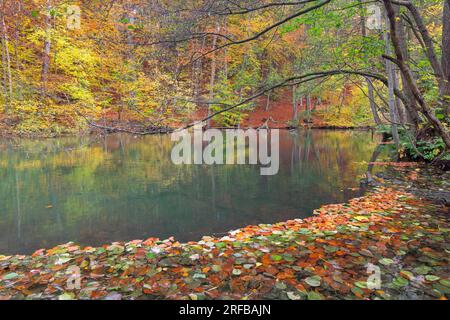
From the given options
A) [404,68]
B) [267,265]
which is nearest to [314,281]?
[267,265]

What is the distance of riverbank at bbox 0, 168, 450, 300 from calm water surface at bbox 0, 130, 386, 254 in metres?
0.83

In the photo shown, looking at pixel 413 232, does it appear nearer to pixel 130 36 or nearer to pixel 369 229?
pixel 369 229

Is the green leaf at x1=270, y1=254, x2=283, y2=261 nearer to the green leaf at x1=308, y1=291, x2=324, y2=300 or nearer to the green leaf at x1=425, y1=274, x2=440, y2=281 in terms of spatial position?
the green leaf at x1=308, y1=291, x2=324, y2=300

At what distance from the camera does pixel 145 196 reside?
684 cm

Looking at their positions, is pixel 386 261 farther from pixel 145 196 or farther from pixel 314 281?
pixel 145 196

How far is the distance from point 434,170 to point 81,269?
8.01m

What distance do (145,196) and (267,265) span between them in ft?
14.8

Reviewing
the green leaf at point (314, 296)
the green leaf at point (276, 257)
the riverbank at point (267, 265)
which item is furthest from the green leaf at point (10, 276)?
the green leaf at point (314, 296)

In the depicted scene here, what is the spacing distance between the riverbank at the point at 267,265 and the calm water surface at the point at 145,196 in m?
0.83

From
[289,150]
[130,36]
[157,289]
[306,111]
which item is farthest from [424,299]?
[306,111]

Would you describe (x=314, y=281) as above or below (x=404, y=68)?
below

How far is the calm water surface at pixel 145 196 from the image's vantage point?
480 centimetres

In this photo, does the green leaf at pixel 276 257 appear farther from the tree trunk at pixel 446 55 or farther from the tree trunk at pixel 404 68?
the tree trunk at pixel 446 55

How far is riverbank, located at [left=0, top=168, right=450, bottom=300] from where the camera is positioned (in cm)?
243
